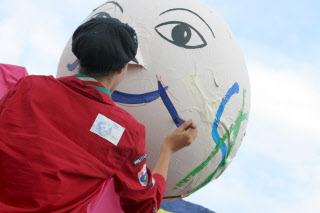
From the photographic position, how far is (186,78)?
204cm

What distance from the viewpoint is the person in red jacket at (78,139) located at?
1.34 meters

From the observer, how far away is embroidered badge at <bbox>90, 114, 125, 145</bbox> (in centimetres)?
144

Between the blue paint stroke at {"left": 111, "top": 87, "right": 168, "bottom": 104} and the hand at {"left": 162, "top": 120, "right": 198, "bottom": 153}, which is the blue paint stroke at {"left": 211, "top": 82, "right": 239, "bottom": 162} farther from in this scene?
the blue paint stroke at {"left": 111, "top": 87, "right": 168, "bottom": 104}

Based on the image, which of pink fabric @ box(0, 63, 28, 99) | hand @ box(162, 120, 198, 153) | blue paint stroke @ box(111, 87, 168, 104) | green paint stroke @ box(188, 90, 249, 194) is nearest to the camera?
hand @ box(162, 120, 198, 153)

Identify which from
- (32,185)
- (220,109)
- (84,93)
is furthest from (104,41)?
(220,109)

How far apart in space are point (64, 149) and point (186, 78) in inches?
33.9

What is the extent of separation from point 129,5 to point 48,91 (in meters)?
0.91

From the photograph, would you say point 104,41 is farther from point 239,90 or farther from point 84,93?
point 239,90

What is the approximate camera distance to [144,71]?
2014 millimetres

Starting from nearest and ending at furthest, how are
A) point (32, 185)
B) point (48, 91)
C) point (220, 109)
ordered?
point (32, 185), point (48, 91), point (220, 109)

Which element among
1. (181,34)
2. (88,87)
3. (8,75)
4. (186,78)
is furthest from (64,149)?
(8,75)

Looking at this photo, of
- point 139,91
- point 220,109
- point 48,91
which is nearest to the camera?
point 48,91

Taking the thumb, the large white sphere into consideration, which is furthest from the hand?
the large white sphere

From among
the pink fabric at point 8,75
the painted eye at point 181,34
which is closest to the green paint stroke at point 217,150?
the painted eye at point 181,34
